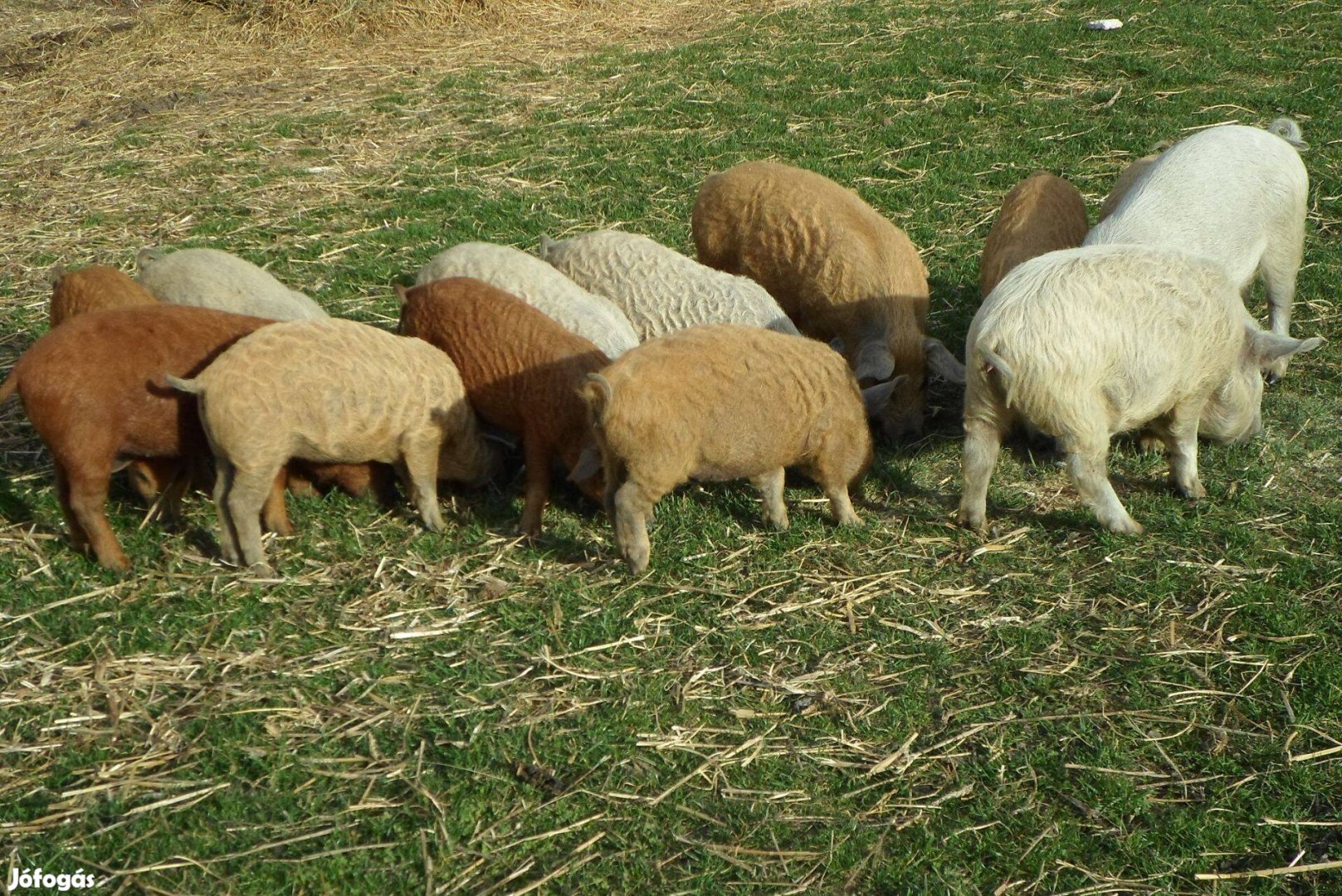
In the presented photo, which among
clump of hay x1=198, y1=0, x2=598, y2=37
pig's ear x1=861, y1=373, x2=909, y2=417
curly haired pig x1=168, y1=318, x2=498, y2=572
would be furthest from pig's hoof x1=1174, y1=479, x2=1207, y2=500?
clump of hay x1=198, y1=0, x2=598, y2=37

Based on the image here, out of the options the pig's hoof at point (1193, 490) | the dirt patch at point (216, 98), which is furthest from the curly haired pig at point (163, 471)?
the pig's hoof at point (1193, 490)

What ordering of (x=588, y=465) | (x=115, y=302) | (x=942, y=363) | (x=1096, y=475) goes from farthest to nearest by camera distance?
(x=942, y=363), (x=115, y=302), (x=588, y=465), (x=1096, y=475)

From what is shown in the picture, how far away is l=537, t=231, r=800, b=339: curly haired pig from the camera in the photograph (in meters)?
6.86

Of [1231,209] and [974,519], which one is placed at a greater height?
[1231,209]

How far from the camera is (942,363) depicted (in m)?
6.98

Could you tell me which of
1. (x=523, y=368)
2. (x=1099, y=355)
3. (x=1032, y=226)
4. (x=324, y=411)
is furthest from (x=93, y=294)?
(x=1032, y=226)

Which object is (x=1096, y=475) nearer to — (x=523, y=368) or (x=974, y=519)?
(x=974, y=519)

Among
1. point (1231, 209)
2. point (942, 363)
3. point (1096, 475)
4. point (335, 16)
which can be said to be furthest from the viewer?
point (335, 16)

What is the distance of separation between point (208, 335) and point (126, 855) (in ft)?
7.78

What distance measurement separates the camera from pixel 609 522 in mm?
5840

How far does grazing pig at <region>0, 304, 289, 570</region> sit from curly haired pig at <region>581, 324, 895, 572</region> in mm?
1747

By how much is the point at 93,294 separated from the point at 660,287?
286 cm

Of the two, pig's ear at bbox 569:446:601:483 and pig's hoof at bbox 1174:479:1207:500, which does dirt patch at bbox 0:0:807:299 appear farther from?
pig's hoof at bbox 1174:479:1207:500

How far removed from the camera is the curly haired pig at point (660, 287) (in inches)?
270
